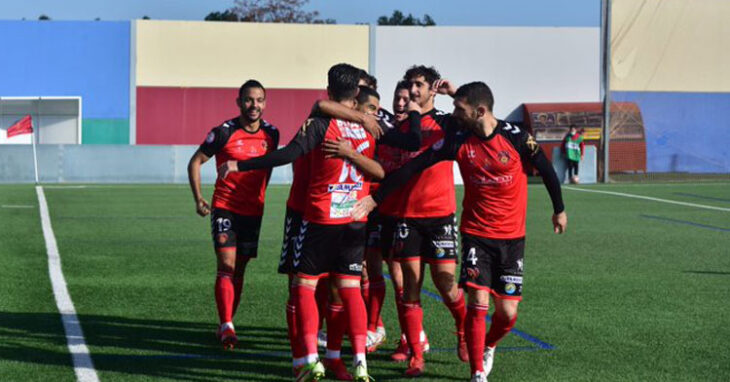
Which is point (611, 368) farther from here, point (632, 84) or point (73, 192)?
point (632, 84)

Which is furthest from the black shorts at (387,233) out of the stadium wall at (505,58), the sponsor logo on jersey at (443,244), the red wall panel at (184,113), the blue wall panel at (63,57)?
the blue wall panel at (63,57)

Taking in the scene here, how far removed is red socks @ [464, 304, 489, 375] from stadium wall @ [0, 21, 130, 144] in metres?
45.6

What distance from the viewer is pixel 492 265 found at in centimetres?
694

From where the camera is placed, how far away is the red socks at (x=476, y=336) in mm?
6723

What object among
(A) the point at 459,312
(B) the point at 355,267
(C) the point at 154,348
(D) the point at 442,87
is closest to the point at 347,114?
(B) the point at 355,267

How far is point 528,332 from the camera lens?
28.9 ft

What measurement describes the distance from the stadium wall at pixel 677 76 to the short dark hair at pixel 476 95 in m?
33.0

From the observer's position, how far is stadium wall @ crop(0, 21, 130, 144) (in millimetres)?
50688

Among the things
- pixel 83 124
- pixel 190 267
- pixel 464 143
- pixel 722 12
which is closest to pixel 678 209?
pixel 190 267

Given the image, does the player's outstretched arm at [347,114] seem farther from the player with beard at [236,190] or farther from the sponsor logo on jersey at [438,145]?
the player with beard at [236,190]

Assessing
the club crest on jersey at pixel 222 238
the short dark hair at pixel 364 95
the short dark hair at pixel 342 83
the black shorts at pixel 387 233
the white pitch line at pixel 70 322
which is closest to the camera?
the short dark hair at pixel 342 83

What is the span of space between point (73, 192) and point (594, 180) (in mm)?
18060

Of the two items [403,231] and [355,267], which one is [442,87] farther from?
[355,267]

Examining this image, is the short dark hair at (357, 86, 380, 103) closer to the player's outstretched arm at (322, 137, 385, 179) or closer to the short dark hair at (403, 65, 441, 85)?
the short dark hair at (403, 65, 441, 85)
